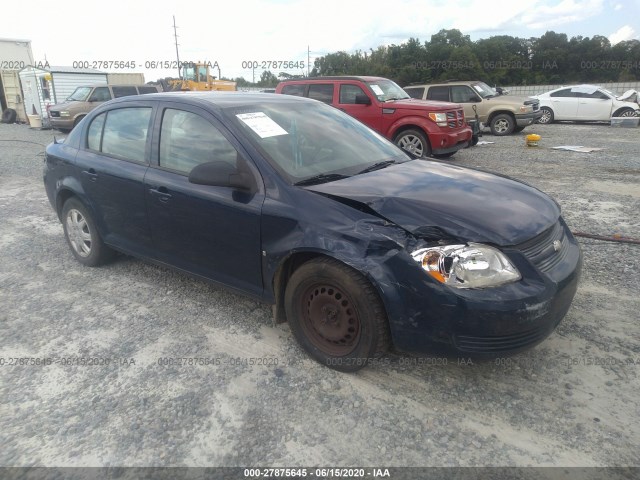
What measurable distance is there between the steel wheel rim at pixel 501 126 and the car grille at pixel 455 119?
563 centimetres

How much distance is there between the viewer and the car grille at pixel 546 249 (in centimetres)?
260

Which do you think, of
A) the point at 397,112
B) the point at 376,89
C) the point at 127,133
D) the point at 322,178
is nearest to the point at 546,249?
the point at 322,178

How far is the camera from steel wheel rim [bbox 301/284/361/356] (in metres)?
2.76

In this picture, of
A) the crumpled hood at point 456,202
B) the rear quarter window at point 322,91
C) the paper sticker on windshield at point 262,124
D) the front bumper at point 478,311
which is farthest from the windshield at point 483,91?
the front bumper at point 478,311

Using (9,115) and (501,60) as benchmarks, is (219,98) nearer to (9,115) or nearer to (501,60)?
(9,115)

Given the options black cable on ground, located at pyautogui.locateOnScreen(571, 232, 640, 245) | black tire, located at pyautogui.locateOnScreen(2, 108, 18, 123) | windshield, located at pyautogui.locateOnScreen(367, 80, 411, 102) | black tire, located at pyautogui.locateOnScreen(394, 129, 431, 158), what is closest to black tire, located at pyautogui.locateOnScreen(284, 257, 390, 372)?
black cable on ground, located at pyautogui.locateOnScreen(571, 232, 640, 245)

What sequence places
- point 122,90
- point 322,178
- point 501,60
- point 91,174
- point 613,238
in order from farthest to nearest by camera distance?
point 501,60 < point 122,90 < point 613,238 < point 91,174 < point 322,178

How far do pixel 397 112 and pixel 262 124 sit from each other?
691 centimetres

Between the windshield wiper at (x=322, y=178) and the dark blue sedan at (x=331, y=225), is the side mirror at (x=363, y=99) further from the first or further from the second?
the windshield wiper at (x=322, y=178)

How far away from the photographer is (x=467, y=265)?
245cm

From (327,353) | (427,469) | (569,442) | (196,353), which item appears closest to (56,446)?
(196,353)

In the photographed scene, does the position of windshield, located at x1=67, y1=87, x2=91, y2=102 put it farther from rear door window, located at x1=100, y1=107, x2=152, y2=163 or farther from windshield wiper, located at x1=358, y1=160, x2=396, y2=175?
windshield wiper, located at x1=358, y1=160, x2=396, y2=175

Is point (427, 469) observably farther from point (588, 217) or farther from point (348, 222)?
point (588, 217)

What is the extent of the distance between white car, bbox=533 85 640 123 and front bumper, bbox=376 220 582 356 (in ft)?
57.0
